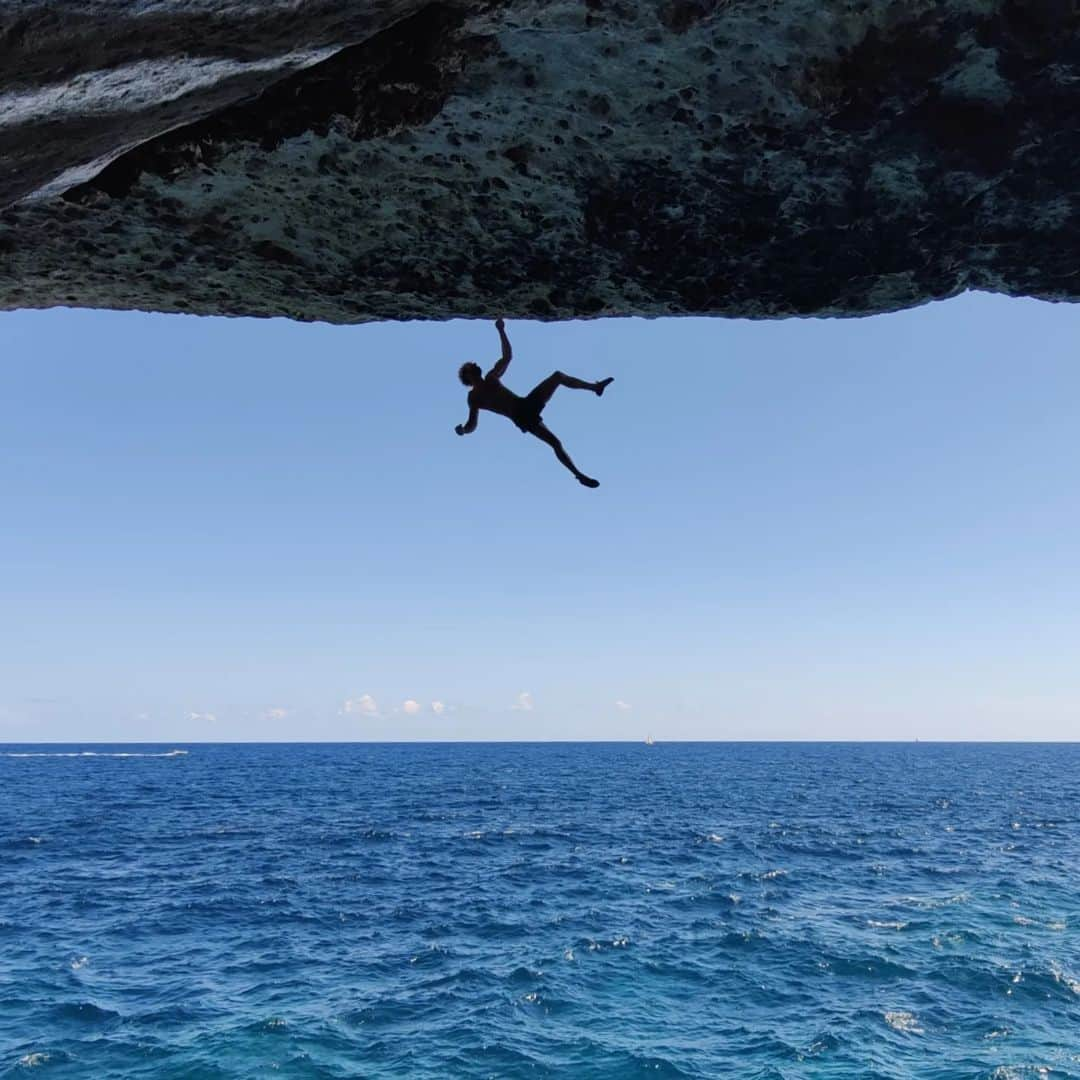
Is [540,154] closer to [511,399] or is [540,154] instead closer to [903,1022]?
[511,399]

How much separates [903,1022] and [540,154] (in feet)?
63.2

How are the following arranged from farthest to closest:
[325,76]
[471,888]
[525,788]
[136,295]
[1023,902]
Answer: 1. [525,788]
2. [471,888]
3. [1023,902]
4. [136,295]
5. [325,76]

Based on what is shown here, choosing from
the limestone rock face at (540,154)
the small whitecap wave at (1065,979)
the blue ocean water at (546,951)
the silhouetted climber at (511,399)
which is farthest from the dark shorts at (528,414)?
the small whitecap wave at (1065,979)

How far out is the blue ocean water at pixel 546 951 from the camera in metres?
15.8

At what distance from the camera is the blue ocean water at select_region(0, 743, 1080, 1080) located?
623 inches

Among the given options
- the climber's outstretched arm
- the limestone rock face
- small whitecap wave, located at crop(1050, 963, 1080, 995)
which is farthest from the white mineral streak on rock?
small whitecap wave, located at crop(1050, 963, 1080, 995)

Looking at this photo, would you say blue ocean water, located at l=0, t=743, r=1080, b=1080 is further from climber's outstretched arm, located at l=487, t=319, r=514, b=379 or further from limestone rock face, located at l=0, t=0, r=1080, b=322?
limestone rock face, located at l=0, t=0, r=1080, b=322

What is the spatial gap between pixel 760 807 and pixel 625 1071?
45.8 meters

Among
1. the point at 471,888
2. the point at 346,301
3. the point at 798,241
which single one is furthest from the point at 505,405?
the point at 471,888

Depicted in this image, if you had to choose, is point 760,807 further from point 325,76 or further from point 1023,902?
point 325,76

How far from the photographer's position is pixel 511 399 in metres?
7.28

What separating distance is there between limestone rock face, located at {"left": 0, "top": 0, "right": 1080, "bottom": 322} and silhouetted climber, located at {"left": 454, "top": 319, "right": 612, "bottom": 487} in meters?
1.05

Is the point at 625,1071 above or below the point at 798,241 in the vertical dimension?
below

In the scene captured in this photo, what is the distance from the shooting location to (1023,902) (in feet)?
86.2
